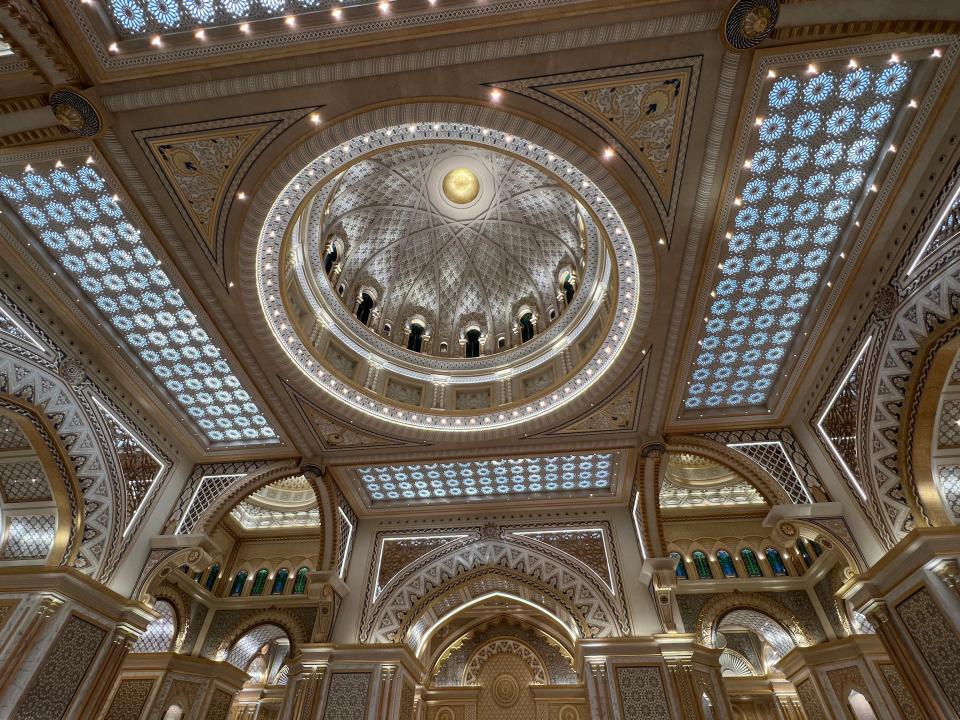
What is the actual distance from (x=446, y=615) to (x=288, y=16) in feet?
40.6

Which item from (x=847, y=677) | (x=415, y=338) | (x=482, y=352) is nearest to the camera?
(x=847, y=677)

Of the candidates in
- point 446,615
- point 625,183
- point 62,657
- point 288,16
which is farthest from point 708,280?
point 62,657

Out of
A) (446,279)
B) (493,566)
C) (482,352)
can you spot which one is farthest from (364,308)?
(493,566)

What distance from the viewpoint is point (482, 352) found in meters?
13.2

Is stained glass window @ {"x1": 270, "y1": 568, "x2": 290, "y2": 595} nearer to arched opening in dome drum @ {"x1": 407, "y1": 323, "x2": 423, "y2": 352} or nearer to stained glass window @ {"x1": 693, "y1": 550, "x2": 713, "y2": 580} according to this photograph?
arched opening in dome drum @ {"x1": 407, "y1": 323, "x2": 423, "y2": 352}

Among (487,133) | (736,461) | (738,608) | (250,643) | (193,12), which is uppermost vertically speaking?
(487,133)

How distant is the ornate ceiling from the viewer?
17.0 ft

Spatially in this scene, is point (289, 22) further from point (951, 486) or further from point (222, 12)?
point (951, 486)

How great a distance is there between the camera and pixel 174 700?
11.7 metres

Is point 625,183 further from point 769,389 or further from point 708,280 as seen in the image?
point 769,389

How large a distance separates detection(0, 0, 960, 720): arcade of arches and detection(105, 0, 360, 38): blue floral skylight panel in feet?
0.11

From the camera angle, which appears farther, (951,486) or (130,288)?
(130,288)

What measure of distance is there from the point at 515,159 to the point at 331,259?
5.67 m

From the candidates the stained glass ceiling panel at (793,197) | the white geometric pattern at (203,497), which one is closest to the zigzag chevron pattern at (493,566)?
the white geometric pattern at (203,497)
